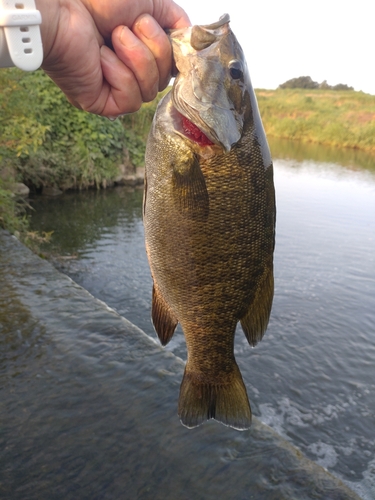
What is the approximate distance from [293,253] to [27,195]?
7788mm

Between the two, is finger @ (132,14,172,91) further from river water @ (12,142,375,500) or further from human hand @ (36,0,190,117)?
river water @ (12,142,375,500)

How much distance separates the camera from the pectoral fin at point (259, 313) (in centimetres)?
192

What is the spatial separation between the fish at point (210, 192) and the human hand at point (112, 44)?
0.35 feet

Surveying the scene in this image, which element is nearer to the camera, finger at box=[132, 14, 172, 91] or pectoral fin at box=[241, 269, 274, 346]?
finger at box=[132, 14, 172, 91]

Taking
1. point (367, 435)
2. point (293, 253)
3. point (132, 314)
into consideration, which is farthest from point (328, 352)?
point (293, 253)

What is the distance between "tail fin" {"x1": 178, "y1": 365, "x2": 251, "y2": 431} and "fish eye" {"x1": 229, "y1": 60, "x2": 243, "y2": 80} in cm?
133

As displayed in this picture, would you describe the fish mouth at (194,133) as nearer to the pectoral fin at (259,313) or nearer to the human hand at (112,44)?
the human hand at (112,44)

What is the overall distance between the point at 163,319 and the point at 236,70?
113 centimetres

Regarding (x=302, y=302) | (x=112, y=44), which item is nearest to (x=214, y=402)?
(x=112, y=44)

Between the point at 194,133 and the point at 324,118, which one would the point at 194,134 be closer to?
the point at 194,133

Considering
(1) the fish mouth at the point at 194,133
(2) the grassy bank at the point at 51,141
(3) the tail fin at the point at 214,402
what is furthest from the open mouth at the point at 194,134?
(2) the grassy bank at the point at 51,141

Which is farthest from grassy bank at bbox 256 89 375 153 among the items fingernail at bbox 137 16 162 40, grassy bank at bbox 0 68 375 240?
fingernail at bbox 137 16 162 40

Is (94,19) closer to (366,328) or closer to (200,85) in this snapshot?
(200,85)

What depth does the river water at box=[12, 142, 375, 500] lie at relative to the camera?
4.91 m
